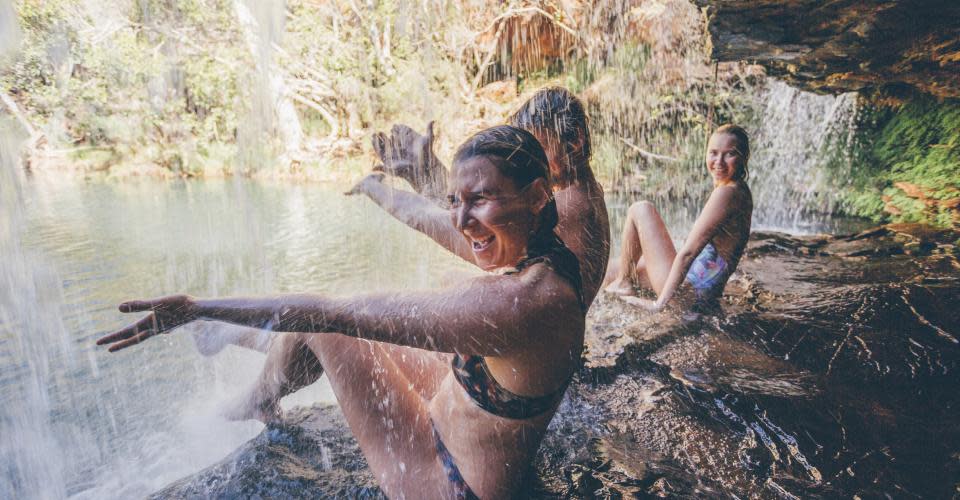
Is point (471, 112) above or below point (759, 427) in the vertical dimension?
above

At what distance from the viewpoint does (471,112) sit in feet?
48.7

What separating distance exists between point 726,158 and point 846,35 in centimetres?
195

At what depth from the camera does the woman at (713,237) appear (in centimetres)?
313

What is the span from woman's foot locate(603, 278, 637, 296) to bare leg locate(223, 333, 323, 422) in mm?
2629

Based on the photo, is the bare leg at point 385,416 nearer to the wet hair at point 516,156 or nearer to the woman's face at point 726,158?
the wet hair at point 516,156

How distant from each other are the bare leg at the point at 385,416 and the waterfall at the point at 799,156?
26.0ft

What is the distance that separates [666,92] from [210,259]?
983cm

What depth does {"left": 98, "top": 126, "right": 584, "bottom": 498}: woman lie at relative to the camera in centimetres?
115

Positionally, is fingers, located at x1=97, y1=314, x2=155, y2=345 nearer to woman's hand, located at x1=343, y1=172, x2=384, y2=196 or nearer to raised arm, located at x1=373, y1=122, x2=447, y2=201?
woman's hand, located at x1=343, y1=172, x2=384, y2=196

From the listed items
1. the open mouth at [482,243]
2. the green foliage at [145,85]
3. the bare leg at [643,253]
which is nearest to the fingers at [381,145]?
the open mouth at [482,243]

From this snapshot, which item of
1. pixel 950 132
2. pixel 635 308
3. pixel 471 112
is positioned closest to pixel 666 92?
pixel 950 132

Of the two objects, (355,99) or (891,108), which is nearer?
(891,108)

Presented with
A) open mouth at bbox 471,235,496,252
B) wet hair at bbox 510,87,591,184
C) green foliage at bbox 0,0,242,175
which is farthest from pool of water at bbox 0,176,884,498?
green foliage at bbox 0,0,242,175

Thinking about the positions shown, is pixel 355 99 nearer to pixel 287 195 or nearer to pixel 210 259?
pixel 287 195
